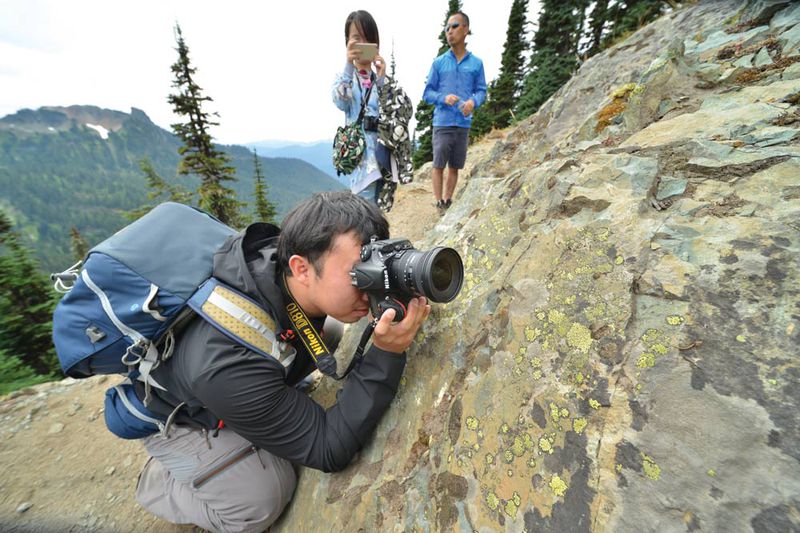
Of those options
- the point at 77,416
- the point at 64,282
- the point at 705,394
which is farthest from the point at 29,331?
the point at 705,394

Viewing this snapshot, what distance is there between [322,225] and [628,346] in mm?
1714

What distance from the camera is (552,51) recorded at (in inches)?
969

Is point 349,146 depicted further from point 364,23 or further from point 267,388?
point 267,388

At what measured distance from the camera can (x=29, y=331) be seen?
823 centimetres

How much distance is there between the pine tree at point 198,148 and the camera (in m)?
17.0

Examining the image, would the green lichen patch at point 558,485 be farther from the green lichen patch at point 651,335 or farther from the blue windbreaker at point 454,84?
the blue windbreaker at point 454,84

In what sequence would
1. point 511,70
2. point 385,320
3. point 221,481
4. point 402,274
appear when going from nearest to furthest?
point 402,274 < point 385,320 < point 221,481 < point 511,70

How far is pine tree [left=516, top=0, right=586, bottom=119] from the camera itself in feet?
66.1

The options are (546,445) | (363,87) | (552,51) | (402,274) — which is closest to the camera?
(546,445)

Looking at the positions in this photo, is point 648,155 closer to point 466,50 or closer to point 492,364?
point 492,364

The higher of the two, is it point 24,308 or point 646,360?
point 646,360

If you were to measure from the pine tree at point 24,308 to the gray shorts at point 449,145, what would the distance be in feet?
28.5

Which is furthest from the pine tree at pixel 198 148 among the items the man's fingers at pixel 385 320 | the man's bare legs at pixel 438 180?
the man's fingers at pixel 385 320

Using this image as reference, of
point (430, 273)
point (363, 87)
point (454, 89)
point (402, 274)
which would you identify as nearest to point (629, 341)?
point (430, 273)
